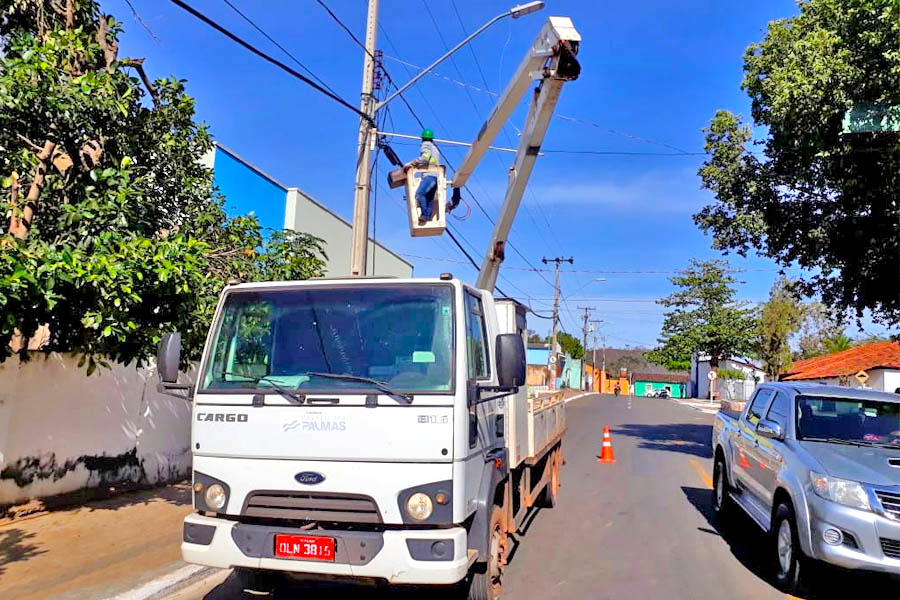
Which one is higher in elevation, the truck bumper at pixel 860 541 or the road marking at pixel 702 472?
the truck bumper at pixel 860 541

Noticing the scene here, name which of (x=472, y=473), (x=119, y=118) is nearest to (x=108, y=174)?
(x=119, y=118)

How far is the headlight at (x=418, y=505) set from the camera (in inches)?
166

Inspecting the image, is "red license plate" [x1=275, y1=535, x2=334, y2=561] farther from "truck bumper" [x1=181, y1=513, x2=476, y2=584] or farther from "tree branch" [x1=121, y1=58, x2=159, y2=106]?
"tree branch" [x1=121, y1=58, x2=159, y2=106]

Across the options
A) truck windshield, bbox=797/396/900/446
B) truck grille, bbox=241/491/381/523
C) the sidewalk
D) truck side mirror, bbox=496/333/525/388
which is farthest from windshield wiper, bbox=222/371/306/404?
truck windshield, bbox=797/396/900/446

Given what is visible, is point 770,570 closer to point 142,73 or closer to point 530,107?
point 530,107

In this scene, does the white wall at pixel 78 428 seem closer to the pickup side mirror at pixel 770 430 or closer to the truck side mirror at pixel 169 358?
the truck side mirror at pixel 169 358

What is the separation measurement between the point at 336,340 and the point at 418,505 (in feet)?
4.31

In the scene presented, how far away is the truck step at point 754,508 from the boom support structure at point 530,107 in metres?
3.82

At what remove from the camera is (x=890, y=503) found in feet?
17.2

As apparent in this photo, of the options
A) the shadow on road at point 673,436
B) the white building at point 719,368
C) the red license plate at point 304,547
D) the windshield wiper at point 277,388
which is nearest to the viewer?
the red license plate at point 304,547

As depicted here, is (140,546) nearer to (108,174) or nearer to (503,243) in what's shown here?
(108,174)

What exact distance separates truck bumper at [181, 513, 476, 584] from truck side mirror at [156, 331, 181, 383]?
1233 millimetres

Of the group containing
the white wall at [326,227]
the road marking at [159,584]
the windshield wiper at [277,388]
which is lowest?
the road marking at [159,584]

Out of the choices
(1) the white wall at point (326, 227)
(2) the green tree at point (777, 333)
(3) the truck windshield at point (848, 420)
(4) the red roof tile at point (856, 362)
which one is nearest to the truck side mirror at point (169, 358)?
(3) the truck windshield at point (848, 420)
